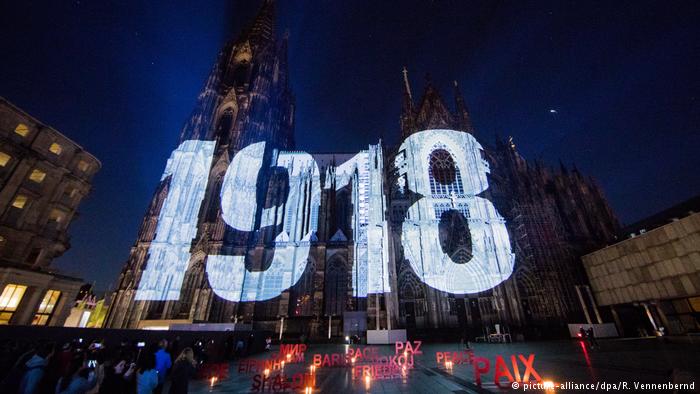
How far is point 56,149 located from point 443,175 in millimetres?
31240

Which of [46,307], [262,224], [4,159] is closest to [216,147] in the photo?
[262,224]

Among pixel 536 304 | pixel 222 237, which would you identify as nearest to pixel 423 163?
pixel 536 304

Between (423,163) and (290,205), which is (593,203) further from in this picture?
(290,205)

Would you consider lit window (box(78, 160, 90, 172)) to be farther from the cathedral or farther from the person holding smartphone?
the person holding smartphone

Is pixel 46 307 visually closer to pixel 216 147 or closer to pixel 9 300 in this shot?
pixel 9 300

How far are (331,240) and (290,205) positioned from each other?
6720 millimetres

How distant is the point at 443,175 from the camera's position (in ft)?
87.2

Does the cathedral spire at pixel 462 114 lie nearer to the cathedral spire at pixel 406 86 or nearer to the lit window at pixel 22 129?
the cathedral spire at pixel 406 86

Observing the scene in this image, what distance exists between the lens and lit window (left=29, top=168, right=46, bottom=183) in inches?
644

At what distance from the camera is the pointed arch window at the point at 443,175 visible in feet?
83.9

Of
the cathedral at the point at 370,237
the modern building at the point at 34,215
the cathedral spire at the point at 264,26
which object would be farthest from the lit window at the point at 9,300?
the cathedral spire at the point at 264,26

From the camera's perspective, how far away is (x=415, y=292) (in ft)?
71.2

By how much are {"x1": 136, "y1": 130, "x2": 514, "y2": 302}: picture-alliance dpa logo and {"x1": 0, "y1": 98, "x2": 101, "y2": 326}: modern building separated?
843cm

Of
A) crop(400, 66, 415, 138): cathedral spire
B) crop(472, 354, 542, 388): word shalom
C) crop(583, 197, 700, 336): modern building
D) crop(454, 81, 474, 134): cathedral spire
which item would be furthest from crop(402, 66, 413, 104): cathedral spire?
crop(472, 354, 542, 388): word shalom
